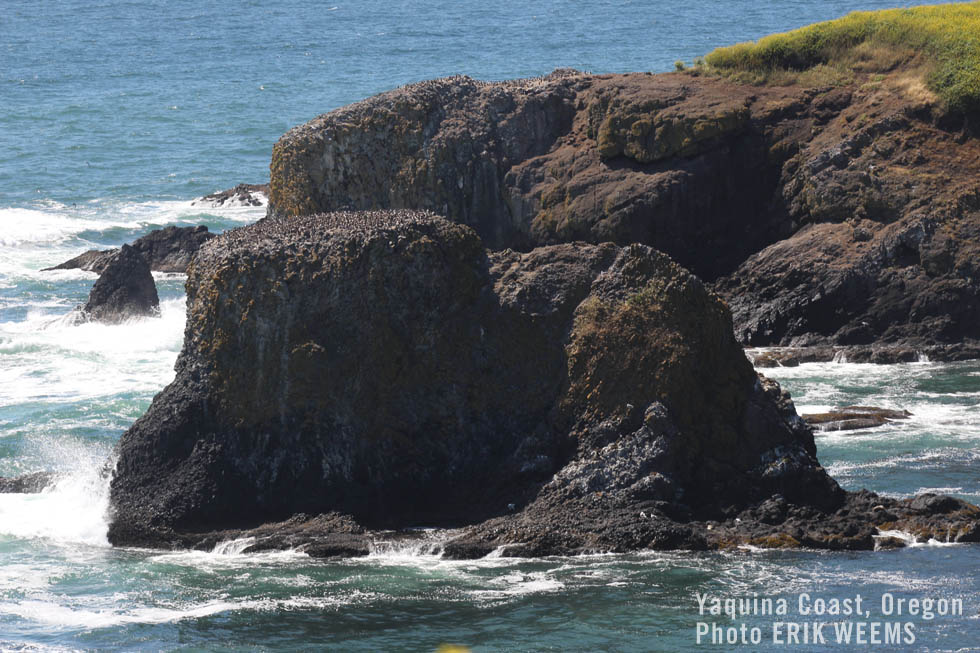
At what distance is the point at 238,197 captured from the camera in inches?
2087

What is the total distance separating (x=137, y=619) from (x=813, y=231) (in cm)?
2038

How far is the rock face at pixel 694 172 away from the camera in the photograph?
30750 millimetres

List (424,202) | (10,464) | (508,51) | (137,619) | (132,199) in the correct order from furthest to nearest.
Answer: (508,51)
(132,199)
(424,202)
(10,464)
(137,619)

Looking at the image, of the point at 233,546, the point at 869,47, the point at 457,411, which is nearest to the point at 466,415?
the point at 457,411

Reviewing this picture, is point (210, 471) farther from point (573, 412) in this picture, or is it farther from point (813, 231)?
point (813, 231)

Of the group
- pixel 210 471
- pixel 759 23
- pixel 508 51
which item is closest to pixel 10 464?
pixel 210 471

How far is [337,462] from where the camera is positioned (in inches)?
702

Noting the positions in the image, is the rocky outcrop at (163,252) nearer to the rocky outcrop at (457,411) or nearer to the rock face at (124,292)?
the rock face at (124,292)

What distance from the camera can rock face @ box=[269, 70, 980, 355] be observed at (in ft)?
101

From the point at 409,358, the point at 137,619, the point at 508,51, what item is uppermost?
the point at 508,51

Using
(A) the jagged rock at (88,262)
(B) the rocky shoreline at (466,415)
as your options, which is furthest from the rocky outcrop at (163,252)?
(B) the rocky shoreline at (466,415)

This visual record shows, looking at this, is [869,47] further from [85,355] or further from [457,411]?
[457,411]

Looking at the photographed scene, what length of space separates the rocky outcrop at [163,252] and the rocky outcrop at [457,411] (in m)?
23.2

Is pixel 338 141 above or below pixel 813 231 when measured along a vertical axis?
above
